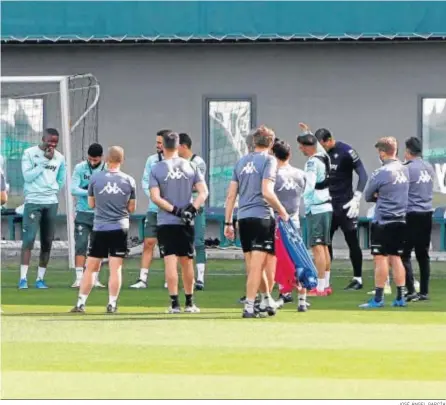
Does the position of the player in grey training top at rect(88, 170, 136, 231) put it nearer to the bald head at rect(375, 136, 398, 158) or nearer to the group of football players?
the group of football players

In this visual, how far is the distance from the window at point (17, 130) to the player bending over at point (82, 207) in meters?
6.94

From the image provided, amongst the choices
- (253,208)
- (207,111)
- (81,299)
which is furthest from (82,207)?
(207,111)

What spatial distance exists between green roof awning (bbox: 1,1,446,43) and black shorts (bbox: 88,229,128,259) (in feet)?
30.1

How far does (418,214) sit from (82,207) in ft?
14.6

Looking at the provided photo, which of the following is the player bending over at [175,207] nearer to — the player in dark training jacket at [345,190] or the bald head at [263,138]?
the bald head at [263,138]

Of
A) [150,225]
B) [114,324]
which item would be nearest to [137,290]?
[150,225]

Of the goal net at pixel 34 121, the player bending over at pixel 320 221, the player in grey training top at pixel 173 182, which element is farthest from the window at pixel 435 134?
the player in grey training top at pixel 173 182

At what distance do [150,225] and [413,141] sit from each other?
151 inches

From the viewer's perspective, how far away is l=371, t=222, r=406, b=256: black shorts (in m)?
→ 17.6

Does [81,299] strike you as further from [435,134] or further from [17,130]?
[435,134]

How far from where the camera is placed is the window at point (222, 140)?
86.9ft

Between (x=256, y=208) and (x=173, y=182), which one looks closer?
(x=256, y=208)

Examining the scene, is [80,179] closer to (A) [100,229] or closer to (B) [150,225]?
(B) [150,225]

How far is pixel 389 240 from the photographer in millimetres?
17578
